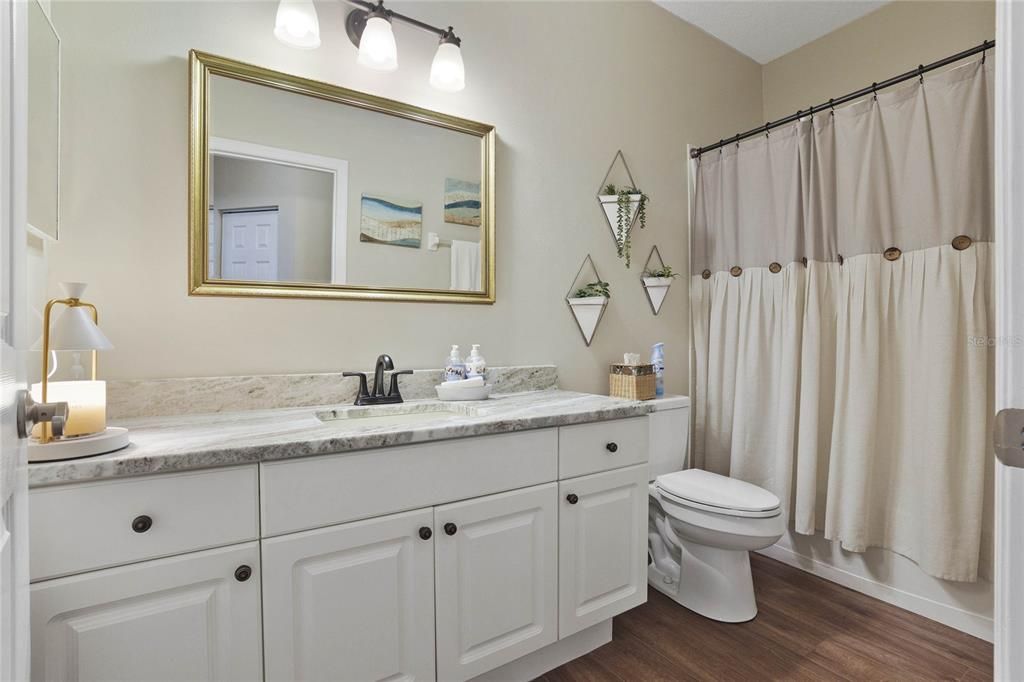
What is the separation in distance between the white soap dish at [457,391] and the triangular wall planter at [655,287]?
3.85ft

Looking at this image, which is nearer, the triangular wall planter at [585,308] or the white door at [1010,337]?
the white door at [1010,337]

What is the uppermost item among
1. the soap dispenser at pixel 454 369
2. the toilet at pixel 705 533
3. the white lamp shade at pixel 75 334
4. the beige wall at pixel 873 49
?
the beige wall at pixel 873 49

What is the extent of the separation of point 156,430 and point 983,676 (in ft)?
8.36

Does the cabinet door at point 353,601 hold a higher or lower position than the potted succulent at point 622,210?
lower

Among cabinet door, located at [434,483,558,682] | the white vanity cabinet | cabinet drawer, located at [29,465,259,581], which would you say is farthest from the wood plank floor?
cabinet drawer, located at [29,465,259,581]

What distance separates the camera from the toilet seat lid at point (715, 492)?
1.85 m

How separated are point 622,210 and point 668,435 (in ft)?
3.52

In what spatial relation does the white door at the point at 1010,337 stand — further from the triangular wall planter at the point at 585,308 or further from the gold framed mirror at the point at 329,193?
the triangular wall planter at the point at 585,308

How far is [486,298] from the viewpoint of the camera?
2057mm

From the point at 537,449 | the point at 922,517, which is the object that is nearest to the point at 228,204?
the point at 537,449

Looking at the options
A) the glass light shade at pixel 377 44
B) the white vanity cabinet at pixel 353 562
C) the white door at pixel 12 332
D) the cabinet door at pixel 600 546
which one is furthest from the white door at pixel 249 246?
the cabinet door at pixel 600 546

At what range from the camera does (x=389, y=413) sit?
5.52 feet

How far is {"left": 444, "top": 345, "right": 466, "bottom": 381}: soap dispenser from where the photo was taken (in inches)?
72.9

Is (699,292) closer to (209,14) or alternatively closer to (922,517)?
(922,517)
